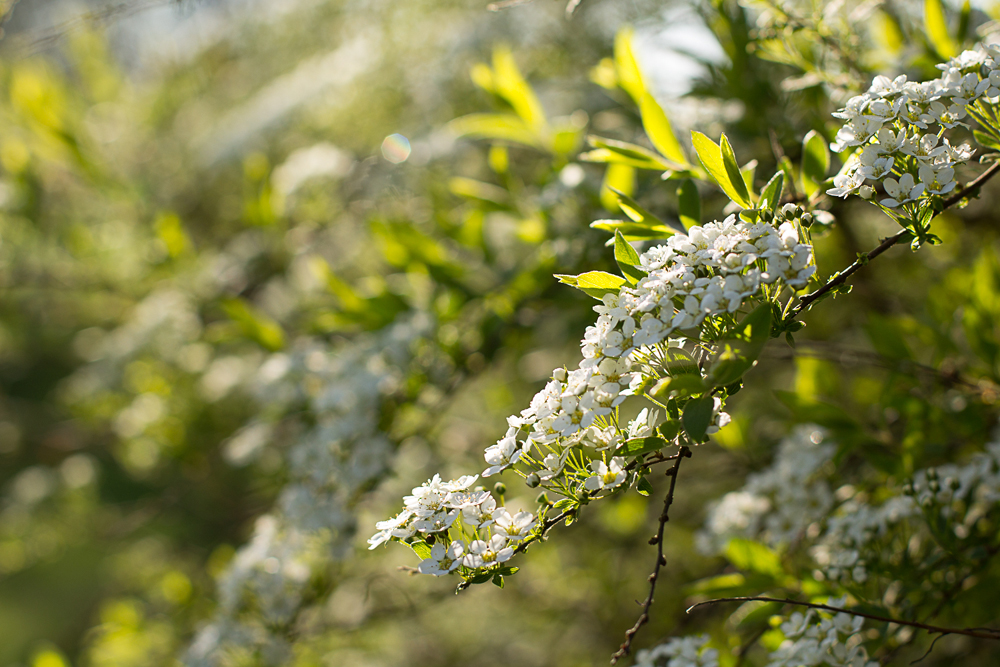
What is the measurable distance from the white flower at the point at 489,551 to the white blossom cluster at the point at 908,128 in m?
0.55

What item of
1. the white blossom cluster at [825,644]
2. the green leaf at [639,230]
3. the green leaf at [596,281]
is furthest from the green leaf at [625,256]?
the white blossom cluster at [825,644]

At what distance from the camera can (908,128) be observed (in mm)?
764

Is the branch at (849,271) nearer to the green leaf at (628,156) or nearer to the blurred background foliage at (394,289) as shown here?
the blurred background foliage at (394,289)

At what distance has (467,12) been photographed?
2590 millimetres

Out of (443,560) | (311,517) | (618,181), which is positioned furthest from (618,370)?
(311,517)

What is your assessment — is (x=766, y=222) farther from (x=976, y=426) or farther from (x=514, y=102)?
(x=514, y=102)

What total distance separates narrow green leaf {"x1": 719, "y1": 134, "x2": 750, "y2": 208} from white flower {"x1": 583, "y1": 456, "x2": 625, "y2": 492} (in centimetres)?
37

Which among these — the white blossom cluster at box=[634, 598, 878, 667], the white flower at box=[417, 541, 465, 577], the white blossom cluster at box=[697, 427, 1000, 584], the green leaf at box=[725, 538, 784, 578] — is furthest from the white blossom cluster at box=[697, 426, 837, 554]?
the white flower at box=[417, 541, 465, 577]

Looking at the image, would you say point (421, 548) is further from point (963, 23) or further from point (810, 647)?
point (963, 23)

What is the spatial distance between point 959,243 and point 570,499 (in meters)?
1.94

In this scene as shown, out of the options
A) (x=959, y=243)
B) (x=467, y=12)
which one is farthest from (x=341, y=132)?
(x=959, y=243)

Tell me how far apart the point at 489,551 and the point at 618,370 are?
9.8 inches

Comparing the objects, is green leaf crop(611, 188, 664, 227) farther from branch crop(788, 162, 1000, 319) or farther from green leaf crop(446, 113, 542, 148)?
green leaf crop(446, 113, 542, 148)

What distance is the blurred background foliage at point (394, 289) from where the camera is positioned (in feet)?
4.50
